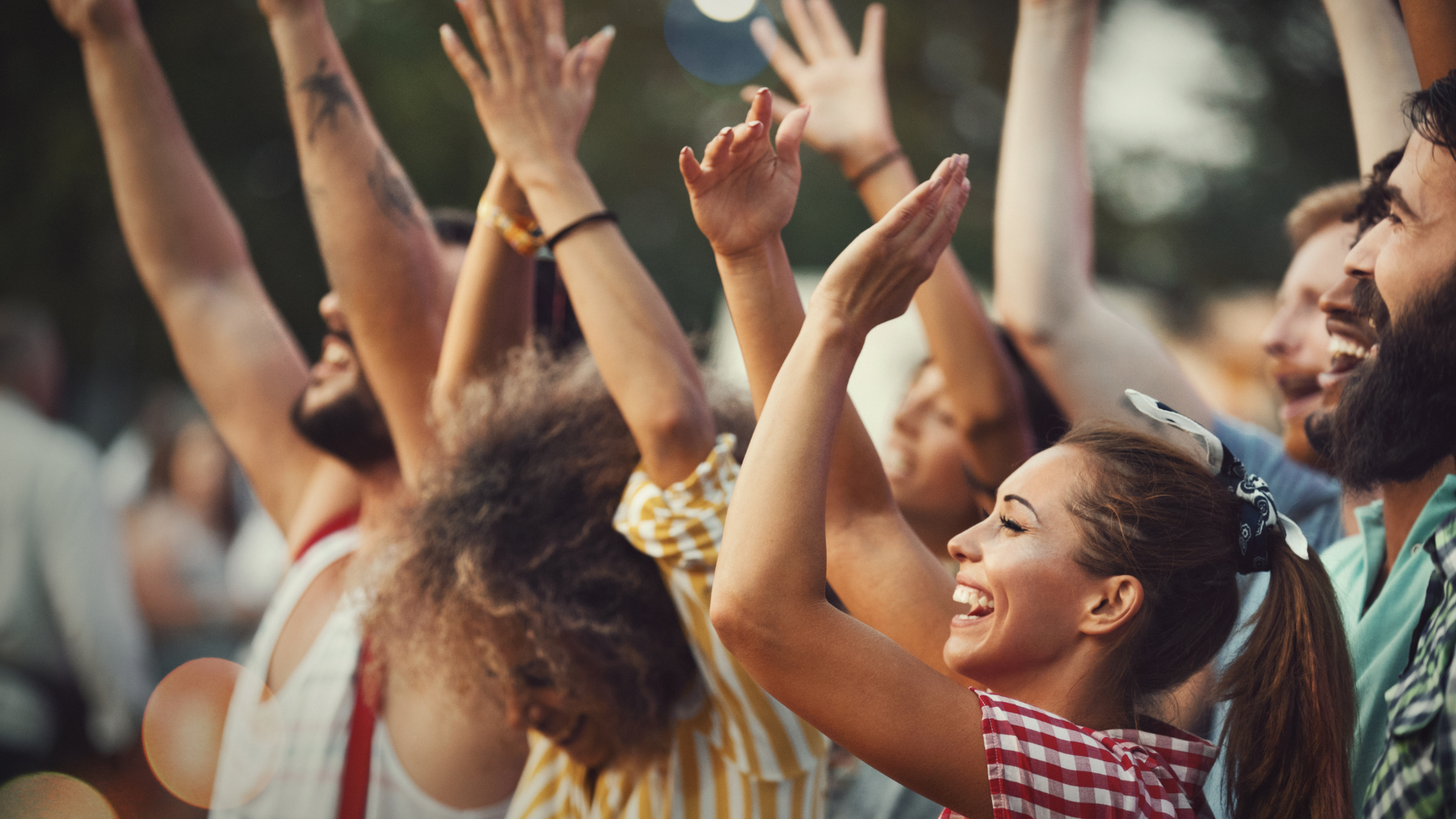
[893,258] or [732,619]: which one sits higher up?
[893,258]

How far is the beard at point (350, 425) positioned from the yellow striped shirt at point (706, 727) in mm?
802

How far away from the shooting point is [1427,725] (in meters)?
1.02

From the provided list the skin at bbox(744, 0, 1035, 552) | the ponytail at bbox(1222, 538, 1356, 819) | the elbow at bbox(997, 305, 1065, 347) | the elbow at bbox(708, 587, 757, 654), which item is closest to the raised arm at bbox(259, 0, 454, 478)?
the skin at bbox(744, 0, 1035, 552)

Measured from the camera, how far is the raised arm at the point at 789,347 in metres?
1.21

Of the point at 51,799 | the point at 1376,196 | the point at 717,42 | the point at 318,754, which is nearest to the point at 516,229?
the point at 318,754

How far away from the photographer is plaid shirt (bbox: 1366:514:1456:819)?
0.99 m

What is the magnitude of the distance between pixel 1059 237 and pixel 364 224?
1.32 meters

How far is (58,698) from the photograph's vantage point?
127 inches

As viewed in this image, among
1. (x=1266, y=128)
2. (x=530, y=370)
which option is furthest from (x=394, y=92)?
(x=1266, y=128)

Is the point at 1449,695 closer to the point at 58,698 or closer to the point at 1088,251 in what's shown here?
the point at 1088,251

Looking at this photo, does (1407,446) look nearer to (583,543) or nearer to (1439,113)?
(1439,113)

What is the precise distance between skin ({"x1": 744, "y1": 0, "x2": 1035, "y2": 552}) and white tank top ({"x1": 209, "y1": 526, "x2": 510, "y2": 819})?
1171 millimetres

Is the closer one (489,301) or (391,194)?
(489,301)

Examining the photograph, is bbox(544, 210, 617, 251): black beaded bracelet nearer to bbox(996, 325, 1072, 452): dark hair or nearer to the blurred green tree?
the blurred green tree
